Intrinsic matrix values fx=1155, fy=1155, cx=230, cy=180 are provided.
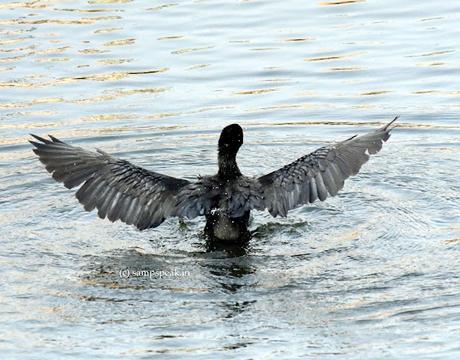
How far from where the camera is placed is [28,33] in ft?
57.8

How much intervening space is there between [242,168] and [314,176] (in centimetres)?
211

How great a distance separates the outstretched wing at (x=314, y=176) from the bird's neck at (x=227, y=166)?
0.28 metres

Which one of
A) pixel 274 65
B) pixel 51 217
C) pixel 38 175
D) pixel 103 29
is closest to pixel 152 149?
pixel 38 175

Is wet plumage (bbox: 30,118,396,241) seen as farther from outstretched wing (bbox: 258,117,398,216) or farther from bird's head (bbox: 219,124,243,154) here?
bird's head (bbox: 219,124,243,154)

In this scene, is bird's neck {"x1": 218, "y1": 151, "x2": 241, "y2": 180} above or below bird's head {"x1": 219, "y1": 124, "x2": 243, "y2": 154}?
below

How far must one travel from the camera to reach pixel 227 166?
1069cm

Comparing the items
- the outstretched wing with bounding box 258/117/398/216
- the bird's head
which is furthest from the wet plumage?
the bird's head

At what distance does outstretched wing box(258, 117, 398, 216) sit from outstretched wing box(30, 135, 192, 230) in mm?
762

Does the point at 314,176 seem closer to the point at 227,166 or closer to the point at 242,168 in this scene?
the point at 227,166

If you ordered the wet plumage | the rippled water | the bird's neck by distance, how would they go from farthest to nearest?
1. the bird's neck
2. the wet plumage
3. the rippled water

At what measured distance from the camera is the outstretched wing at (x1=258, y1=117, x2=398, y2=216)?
405 inches

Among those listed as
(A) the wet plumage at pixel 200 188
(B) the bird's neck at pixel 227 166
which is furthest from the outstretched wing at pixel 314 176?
(B) the bird's neck at pixel 227 166

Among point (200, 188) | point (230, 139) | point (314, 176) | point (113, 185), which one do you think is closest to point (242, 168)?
point (230, 139)

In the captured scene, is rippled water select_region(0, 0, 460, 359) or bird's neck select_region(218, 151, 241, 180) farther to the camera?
bird's neck select_region(218, 151, 241, 180)
